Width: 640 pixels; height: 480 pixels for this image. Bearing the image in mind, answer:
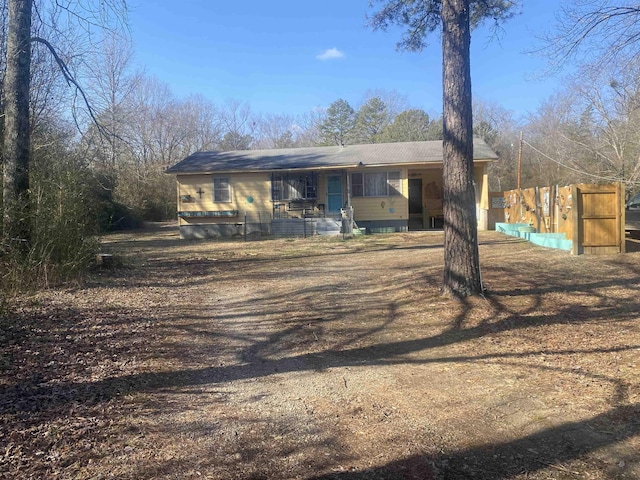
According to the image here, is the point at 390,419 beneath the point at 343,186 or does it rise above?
beneath

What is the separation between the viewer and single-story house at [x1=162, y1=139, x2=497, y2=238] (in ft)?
64.8

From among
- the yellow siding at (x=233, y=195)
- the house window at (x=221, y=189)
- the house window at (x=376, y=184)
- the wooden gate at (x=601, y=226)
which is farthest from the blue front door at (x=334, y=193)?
the wooden gate at (x=601, y=226)

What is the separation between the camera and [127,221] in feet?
86.8

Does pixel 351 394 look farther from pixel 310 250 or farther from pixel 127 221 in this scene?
pixel 127 221

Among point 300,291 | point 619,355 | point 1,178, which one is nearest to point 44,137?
point 1,178

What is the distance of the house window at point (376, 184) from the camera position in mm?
20172

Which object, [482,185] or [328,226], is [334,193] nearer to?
[328,226]

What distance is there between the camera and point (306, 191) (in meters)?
20.5

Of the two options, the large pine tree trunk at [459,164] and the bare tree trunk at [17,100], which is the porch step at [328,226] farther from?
the large pine tree trunk at [459,164]

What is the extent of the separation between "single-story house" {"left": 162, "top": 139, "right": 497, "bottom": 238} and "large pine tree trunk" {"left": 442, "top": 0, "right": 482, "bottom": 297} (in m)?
12.4

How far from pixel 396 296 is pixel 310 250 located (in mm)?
7040

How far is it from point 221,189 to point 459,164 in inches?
618

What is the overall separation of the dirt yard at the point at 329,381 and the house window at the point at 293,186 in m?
12.4

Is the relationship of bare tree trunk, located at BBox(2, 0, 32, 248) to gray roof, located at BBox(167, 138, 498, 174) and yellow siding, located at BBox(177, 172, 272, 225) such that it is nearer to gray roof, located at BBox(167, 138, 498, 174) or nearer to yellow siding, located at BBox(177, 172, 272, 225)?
gray roof, located at BBox(167, 138, 498, 174)
